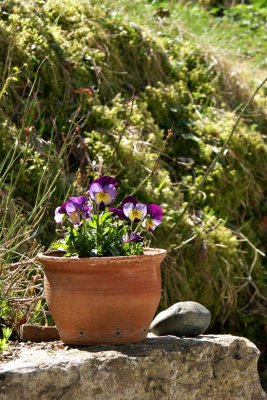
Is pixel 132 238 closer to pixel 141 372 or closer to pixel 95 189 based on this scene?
pixel 95 189

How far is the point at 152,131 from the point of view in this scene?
213 inches

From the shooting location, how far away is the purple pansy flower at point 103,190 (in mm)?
2955

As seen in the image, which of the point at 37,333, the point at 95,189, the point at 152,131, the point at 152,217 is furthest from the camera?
the point at 152,131

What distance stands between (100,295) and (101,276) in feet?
0.22

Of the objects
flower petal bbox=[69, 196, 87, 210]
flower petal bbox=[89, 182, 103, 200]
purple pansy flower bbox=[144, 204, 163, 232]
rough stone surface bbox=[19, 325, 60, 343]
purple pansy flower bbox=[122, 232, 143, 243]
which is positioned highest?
flower petal bbox=[89, 182, 103, 200]

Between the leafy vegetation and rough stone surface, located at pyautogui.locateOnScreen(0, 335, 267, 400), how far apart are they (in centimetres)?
131

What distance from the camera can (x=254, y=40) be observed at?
312 inches

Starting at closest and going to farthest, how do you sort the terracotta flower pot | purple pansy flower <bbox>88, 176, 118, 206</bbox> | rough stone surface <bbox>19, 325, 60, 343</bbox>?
the terracotta flower pot
purple pansy flower <bbox>88, 176, 118, 206</bbox>
rough stone surface <bbox>19, 325, 60, 343</bbox>

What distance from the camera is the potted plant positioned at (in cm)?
286

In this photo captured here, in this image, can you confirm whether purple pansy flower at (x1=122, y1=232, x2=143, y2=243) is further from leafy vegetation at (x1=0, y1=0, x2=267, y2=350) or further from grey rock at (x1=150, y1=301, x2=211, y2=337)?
leafy vegetation at (x1=0, y1=0, x2=267, y2=350)

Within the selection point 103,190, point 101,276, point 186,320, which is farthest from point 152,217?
point 186,320

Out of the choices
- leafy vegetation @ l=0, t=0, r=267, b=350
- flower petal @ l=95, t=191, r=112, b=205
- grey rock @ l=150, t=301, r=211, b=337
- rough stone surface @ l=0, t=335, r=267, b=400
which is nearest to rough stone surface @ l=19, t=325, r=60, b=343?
rough stone surface @ l=0, t=335, r=267, b=400

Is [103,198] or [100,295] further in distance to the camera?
[103,198]

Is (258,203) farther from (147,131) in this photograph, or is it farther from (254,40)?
(254,40)
